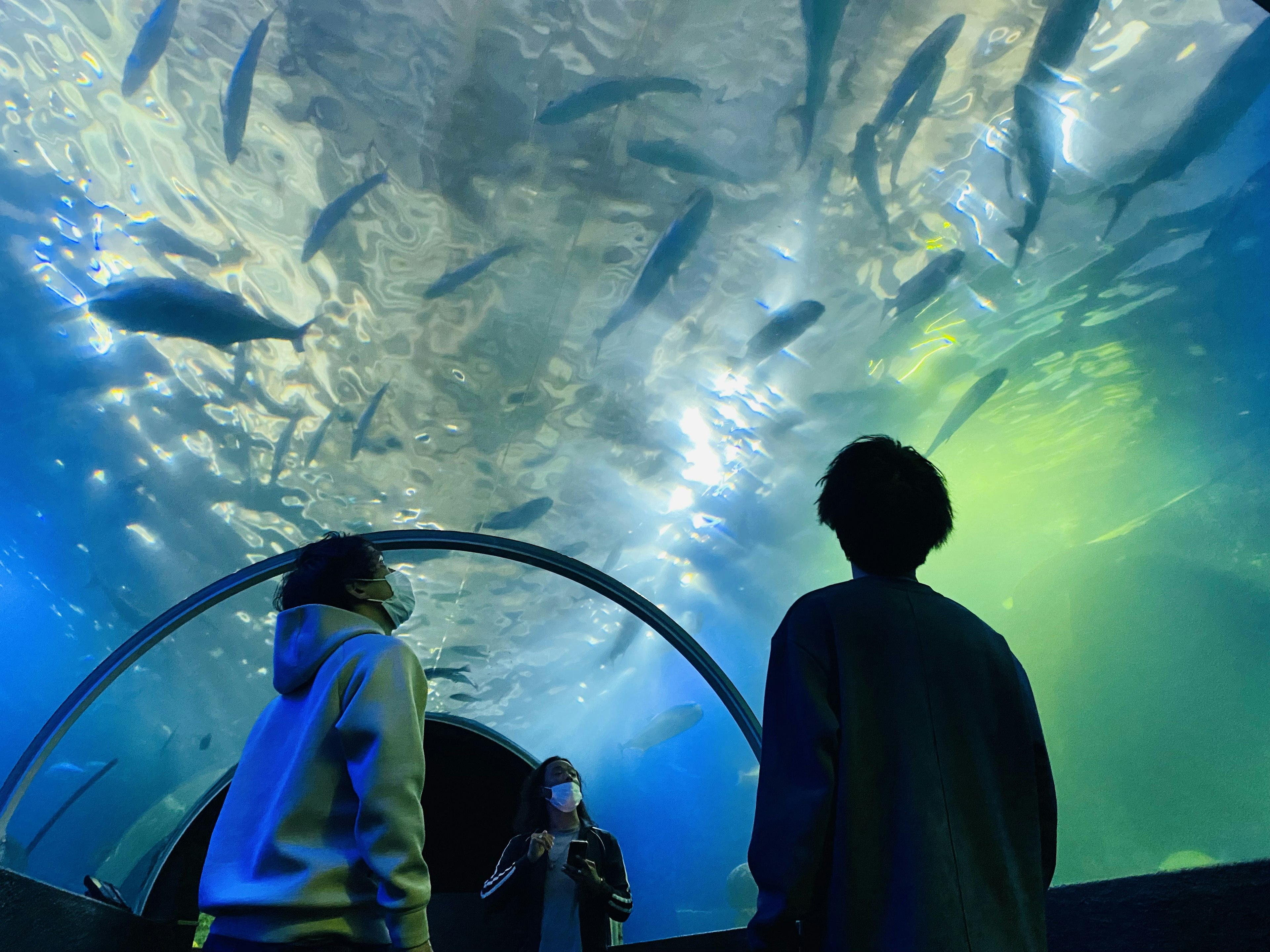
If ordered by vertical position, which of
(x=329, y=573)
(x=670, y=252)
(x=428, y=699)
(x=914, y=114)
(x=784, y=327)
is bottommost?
(x=329, y=573)

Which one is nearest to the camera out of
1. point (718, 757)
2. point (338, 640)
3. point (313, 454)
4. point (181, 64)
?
point (338, 640)

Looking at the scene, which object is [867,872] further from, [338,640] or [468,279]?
[468,279]

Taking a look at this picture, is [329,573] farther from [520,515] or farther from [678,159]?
[520,515]

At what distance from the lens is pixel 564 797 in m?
4.04

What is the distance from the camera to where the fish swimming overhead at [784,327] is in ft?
28.0

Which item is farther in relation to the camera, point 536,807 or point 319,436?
point 319,436

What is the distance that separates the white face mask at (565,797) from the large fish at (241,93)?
6211mm

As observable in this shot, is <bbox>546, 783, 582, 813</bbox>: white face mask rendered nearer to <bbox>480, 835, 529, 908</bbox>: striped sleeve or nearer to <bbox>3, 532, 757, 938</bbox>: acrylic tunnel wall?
<bbox>480, 835, 529, 908</bbox>: striped sleeve

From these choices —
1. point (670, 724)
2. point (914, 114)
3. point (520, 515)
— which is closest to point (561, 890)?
point (520, 515)

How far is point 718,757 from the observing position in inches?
1460

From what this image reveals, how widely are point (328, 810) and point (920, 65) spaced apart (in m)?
7.79

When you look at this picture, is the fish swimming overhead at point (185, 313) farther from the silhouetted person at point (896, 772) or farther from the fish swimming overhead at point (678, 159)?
the silhouetted person at point (896, 772)

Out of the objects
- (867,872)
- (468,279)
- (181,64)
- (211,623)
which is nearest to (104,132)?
(181,64)

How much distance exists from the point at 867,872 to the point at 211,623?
12.1 meters
